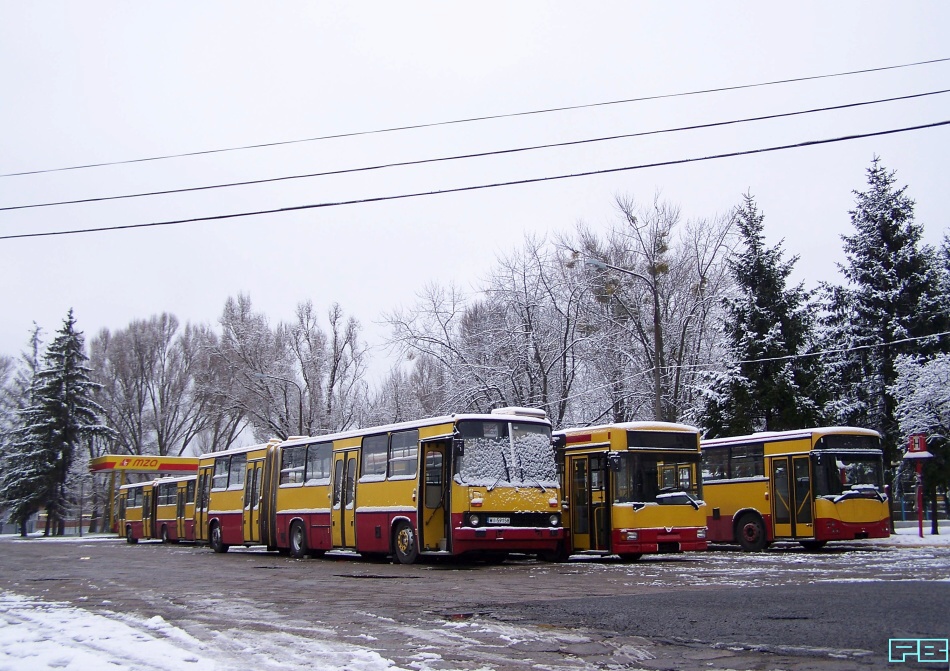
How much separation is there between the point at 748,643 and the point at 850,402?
33.2 metres

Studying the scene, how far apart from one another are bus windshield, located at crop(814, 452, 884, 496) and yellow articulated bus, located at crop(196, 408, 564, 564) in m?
7.62

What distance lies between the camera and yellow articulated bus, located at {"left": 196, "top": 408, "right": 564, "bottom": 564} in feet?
62.5

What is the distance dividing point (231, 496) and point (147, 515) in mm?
16612

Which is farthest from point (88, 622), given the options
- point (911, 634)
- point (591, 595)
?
point (911, 634)

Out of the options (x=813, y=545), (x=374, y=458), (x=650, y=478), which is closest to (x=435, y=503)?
(x=374, y=458)

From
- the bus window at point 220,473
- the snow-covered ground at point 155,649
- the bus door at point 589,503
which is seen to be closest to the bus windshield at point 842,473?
the bus door at point 589,503

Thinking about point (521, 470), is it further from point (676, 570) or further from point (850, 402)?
point (850, 402)

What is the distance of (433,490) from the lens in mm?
19844

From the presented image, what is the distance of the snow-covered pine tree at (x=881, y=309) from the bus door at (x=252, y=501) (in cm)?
2217

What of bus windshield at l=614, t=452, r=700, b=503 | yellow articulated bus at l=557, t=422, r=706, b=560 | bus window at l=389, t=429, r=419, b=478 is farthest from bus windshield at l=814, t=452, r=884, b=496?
bus window at l=389, t=429, r=419, b=478

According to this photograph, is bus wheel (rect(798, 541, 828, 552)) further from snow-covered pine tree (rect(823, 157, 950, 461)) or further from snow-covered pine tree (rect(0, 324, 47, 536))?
snow-covered pine tree (rect(0, 324, 47, 536))

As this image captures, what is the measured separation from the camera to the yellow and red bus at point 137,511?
44247 mm

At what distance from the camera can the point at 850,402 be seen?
→ 38188 mm

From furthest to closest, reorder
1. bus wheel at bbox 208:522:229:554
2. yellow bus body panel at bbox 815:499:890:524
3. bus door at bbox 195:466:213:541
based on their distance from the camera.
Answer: bus door at bbox 195:466:213:541
bus wheel at bbox 208:522:229:554
yellow bus body panel at bbox 815:499:890:524
